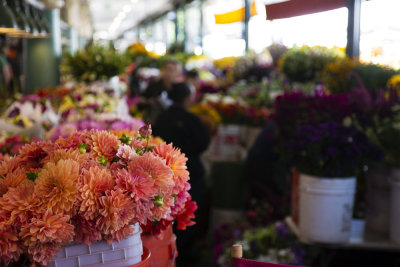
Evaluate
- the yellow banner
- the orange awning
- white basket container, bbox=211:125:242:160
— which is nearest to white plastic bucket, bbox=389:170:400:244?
the orange awning

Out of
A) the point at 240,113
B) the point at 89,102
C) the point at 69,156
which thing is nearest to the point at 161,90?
the point at 240,113

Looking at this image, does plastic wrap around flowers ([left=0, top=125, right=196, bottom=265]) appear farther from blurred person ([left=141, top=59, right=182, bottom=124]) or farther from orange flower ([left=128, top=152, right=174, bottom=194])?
blurred person ([left=141, top=59, right=182, bottom=124])

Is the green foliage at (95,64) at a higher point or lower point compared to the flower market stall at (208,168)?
higher

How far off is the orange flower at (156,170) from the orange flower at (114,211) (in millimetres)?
74

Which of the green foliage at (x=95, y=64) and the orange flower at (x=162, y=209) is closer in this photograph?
the orange flower at (x=162, y=209)

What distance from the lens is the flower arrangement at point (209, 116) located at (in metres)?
4.62

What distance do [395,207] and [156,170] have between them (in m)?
1.58

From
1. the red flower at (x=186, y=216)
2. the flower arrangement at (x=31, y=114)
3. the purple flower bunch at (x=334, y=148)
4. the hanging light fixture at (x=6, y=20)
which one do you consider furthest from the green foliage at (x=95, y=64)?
the red flower at (x=186, y=216)

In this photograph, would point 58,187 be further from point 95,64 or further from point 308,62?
point 95,64

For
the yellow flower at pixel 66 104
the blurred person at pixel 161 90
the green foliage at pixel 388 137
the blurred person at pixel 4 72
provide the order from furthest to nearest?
the blurred person at pixel 4 72, the blurred person at pixel 161 90, the yellow flower at pixel 66 104, the green foliage at pixel 388 137

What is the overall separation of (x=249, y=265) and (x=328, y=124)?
124 cm

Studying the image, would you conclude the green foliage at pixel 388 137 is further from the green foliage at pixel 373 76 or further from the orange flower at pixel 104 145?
the orange flower at pixel 104 145

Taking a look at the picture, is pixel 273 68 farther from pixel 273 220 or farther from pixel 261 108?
pixel 273 220

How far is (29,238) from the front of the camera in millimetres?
955
